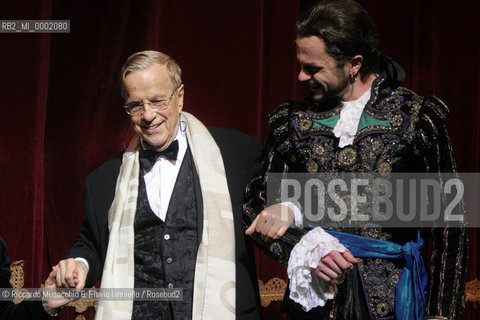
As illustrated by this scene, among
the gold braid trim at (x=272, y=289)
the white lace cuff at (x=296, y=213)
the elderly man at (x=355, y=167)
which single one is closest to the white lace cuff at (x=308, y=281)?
the elderly man at (x=355, y=167)

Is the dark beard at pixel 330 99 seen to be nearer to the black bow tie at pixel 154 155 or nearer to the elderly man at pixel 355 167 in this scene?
the elderly man at pixel 355 167

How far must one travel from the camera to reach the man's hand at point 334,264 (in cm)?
188

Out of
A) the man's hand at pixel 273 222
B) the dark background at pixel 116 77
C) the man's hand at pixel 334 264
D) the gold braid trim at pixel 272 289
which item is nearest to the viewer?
the man's hand at pixel 334 264

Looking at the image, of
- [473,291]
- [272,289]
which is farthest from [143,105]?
[473,291]

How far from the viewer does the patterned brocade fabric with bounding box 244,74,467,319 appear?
6.47 ft

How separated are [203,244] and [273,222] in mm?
317

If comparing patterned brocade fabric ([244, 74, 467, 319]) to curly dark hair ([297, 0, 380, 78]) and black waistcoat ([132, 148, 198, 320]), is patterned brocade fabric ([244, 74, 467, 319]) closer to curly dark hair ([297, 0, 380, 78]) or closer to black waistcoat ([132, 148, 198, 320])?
curly dark hair ([297, 0, 380, 78])

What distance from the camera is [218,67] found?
10.7 ft

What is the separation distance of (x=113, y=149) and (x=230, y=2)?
96 cm

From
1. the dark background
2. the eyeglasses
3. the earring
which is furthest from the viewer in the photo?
the dark background

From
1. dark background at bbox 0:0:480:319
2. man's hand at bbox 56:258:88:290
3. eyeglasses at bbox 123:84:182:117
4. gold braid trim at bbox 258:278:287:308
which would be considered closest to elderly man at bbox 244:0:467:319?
eyeglasses at bbox 123:84:182:117

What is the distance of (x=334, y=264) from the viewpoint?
189cm

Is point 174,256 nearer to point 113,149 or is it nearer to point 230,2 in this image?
point 113,149

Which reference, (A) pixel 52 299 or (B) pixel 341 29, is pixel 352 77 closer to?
A: (B) pixel 341 29
